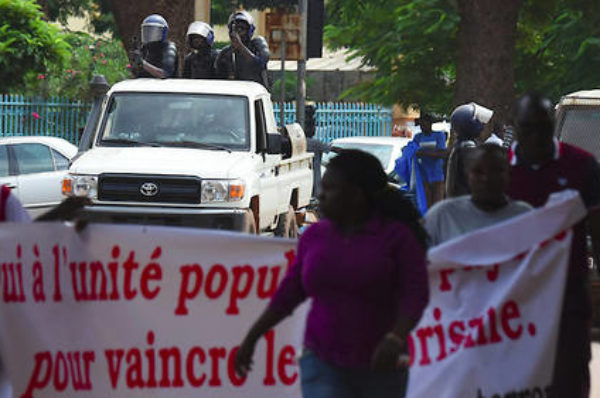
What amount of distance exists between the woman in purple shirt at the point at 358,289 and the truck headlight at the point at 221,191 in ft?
27.2

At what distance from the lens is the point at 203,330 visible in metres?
6.81

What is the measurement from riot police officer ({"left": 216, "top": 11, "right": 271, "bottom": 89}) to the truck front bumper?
9.90ft

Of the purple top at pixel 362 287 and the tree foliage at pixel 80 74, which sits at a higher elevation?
the purple top at pixel 362 287

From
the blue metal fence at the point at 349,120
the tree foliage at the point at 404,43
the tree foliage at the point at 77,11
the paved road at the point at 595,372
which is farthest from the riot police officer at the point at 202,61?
the tree foliage at the point at 77,11

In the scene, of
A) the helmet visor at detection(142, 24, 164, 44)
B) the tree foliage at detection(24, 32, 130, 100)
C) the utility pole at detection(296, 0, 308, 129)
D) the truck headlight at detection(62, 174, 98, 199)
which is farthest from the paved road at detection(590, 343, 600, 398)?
the tree foliage at detection(24, 32, 130, 100)

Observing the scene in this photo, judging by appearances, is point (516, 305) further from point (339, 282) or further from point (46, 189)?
point (46, 189)

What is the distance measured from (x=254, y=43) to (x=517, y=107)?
10181 mm

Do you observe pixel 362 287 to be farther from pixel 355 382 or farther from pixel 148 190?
pixel 148 190

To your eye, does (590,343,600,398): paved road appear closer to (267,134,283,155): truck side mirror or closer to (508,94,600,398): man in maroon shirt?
(508,94,600,398): man in maroon shirt

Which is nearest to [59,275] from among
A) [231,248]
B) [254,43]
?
[231,248]

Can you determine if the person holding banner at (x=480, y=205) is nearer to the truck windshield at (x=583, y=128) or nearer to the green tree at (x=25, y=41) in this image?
the truck windshield at (x=583, y=128)

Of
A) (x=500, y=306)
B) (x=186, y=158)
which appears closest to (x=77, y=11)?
(x=186, y=158)

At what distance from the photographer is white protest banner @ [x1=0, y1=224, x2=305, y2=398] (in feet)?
22.0

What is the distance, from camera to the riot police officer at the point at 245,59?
1594 centimetres
